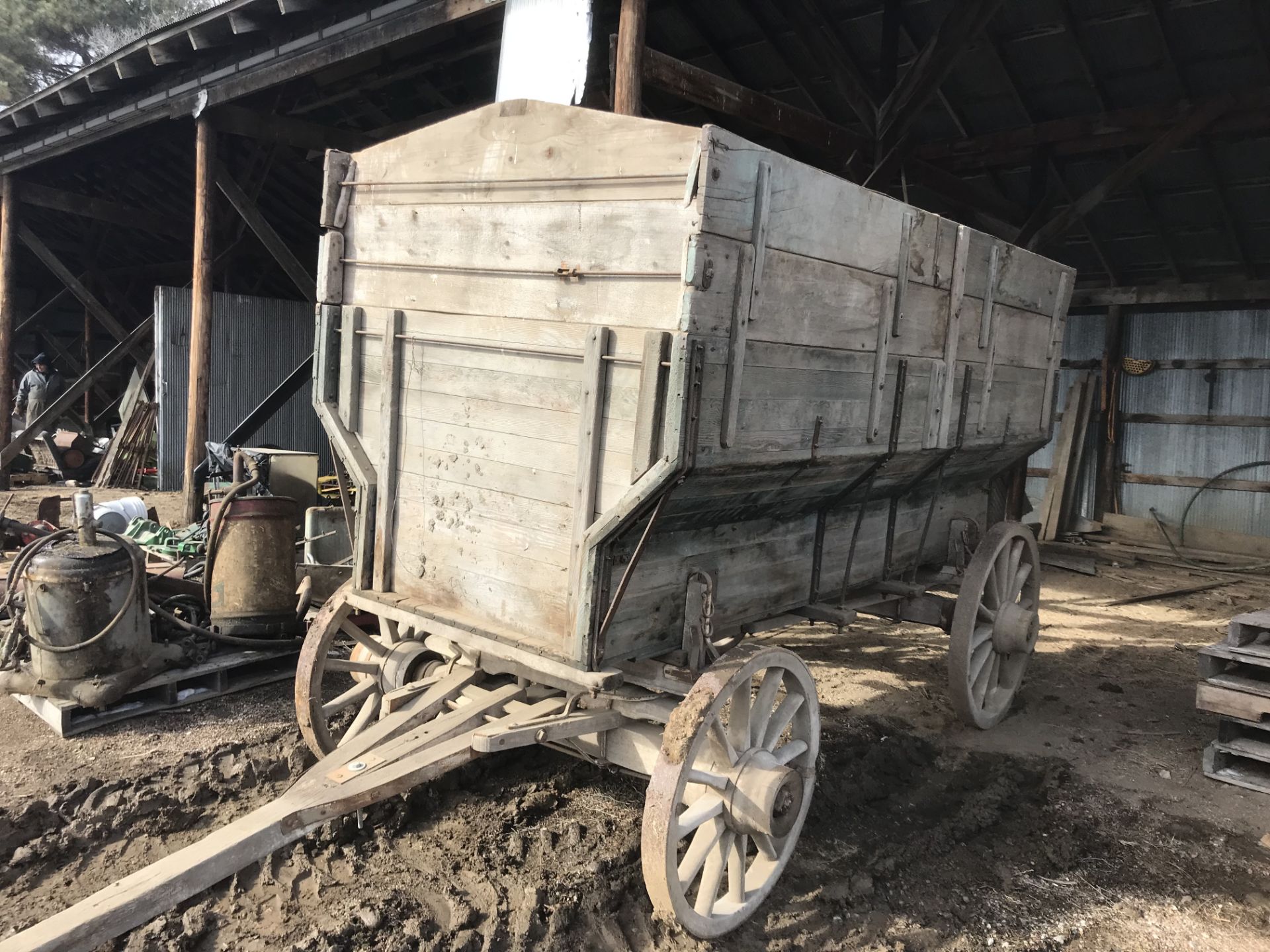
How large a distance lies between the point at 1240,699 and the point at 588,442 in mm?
3735

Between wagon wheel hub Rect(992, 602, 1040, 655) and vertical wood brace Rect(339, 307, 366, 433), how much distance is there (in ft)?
11.9

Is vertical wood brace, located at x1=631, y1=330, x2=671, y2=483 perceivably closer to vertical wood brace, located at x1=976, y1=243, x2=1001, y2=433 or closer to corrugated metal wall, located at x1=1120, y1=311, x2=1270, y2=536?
vertical wood brace, located at x1=976, y1=243, x2=1001, y2=433

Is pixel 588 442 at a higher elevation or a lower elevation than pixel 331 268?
lower

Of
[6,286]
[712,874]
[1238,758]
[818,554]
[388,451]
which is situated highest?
[6,286]

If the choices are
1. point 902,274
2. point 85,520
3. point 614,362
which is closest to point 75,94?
point 85,520

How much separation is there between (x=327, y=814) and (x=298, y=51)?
7.09m

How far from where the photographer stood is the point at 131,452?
12469 millimetres

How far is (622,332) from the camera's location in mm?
2842

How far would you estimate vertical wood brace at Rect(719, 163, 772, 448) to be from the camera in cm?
277

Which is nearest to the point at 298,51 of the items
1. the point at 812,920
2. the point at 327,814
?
the point at 327,814

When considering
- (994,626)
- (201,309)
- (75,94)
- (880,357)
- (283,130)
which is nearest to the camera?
(880,357)

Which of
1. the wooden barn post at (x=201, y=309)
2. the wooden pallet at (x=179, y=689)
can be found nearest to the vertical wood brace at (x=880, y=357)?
the wooden pallet at (x=179, y=689)

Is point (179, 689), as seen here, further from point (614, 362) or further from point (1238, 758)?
point (1238, 758)

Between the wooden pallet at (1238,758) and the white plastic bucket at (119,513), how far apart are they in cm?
808
